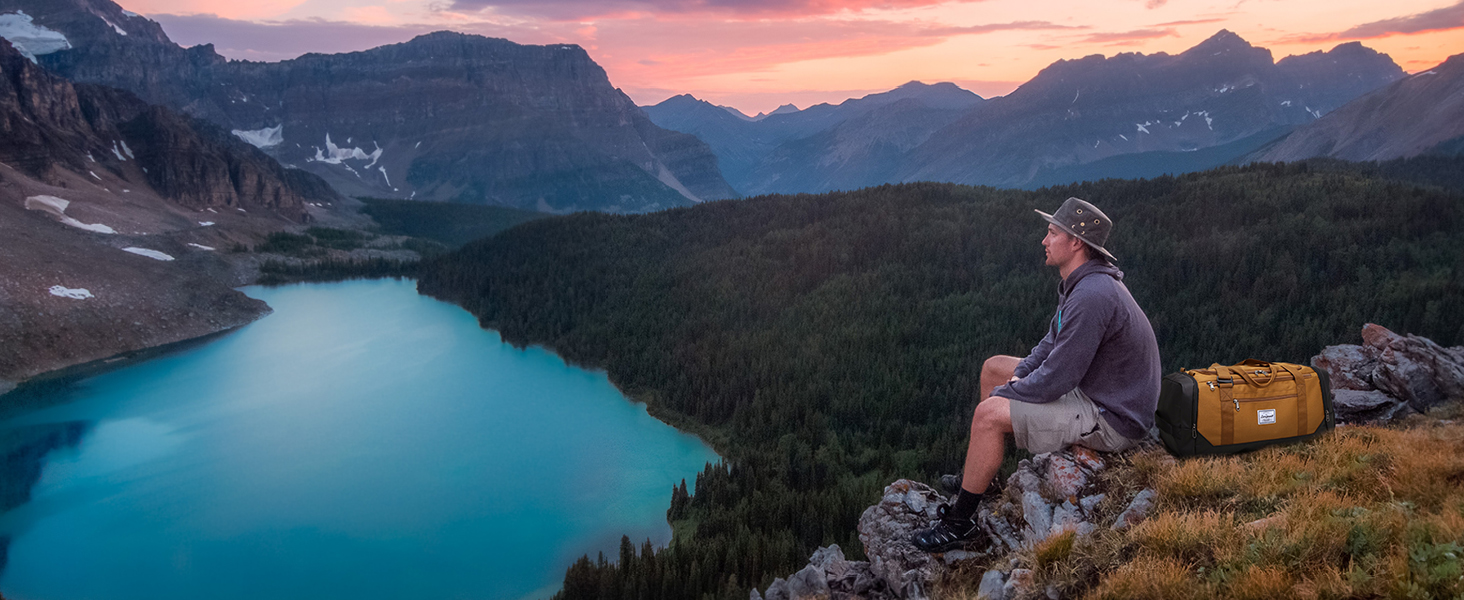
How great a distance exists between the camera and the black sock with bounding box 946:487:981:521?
6.84m

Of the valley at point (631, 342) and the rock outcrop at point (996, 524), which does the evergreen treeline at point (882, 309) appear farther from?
the rock outcrop at point (996, 524)

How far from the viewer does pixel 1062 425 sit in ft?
22.3

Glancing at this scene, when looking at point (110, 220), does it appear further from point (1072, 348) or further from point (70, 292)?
point (1072, 348)

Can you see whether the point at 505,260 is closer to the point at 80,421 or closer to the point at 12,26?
the point at 80,421

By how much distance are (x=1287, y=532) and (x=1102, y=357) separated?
203cm

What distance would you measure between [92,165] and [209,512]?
237 feet

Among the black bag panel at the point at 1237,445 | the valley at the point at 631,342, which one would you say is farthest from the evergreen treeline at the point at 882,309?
the black bag panel at the point at 1237,445

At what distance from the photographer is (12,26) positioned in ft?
520

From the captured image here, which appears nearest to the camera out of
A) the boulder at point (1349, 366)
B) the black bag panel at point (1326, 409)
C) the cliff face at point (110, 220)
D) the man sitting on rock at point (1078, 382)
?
the man sitting on rock at point (1078, 382)

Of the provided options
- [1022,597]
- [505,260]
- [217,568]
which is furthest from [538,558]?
[505,260]

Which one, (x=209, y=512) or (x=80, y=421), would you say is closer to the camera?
(x=209, y=512)

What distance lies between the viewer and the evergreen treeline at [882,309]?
2006 cm

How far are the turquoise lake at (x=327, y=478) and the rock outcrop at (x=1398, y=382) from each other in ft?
48.6

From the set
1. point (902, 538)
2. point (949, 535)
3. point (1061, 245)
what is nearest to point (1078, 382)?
point (1061, 245)
